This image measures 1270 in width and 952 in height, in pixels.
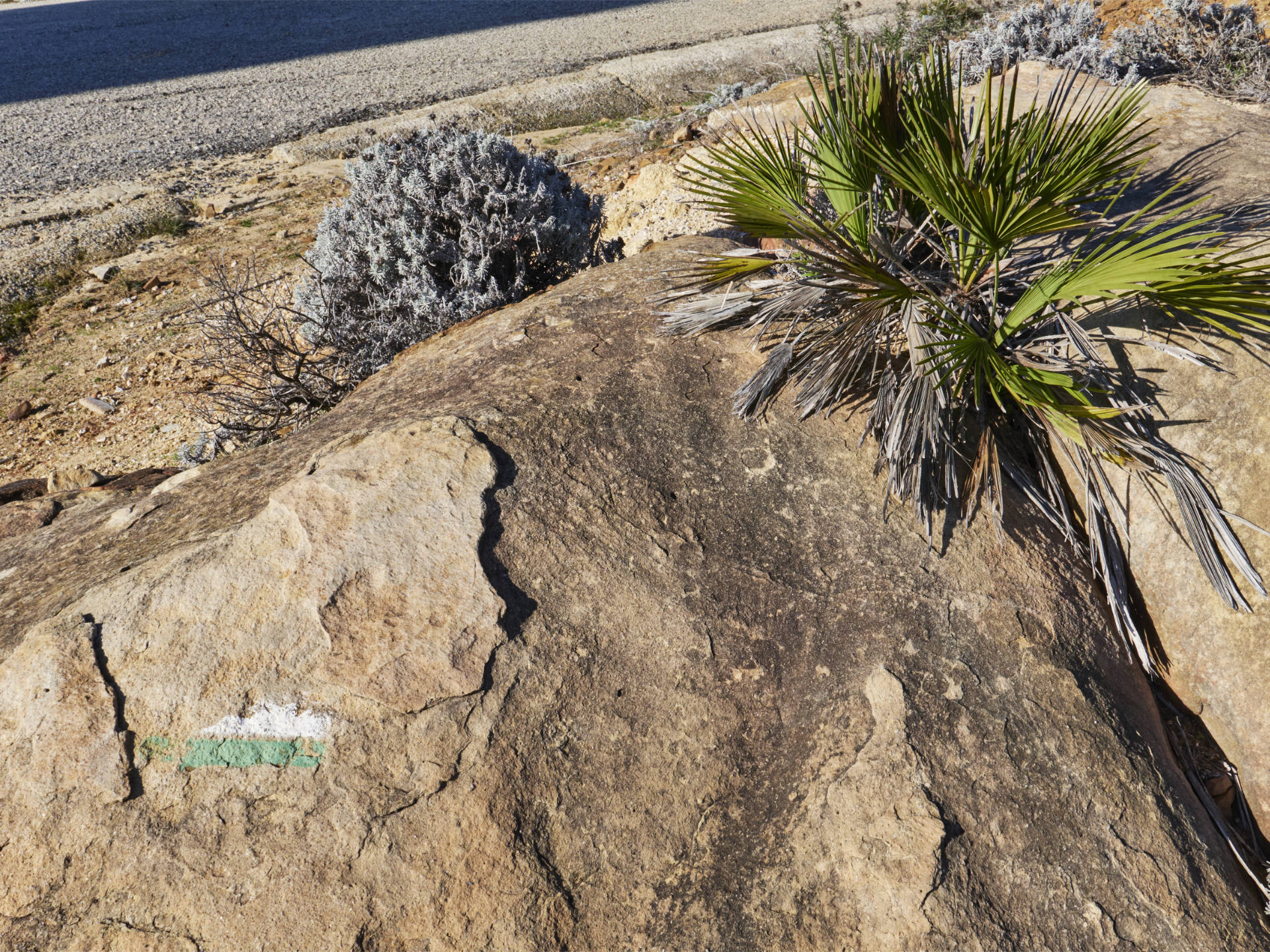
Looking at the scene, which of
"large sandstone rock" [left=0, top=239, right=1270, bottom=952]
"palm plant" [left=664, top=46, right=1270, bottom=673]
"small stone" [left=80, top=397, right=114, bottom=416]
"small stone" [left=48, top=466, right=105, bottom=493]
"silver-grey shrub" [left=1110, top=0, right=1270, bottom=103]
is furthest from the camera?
"silver-grey shrub" [left=1110, top=0, right=1270, bottom=103]

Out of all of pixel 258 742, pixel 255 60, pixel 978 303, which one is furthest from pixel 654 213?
pixel 255 60

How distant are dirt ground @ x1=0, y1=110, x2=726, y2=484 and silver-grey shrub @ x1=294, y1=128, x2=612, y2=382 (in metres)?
1.04

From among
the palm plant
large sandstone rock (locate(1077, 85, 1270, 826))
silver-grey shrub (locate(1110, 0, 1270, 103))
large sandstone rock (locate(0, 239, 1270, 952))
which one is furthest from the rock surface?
silver-grey shrub (locate(1110, 0, 1270, 103))

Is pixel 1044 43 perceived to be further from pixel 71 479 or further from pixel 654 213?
pixel 71 479

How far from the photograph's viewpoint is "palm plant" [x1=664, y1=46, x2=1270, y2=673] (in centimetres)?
247

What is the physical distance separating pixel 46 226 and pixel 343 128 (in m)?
3.41

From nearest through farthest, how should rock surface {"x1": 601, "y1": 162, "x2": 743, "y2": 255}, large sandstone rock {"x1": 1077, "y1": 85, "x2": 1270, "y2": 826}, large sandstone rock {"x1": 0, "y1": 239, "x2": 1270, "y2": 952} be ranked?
1. large sandstone rock {"x1": 0, "y1": 239, "x2": 1270, "y2": 952}
2. large sandstone rock {"x1": 1077, "y1": 85, "x2": 1270, "y2": 826}
3. rock surface {"x1": 601, "y1": 162, "x2": 743, "y2": 255}

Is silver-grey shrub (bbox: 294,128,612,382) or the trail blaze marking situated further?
silver-grey shrub (bbox: 294,128,612,382)

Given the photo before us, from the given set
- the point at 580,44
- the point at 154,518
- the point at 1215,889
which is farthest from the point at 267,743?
the point at 580,44

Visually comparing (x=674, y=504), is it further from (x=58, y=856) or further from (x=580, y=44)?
(x=580, y=44)

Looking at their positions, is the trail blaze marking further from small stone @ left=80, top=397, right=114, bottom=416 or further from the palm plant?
small stone @ left=80, top=397, right=114, bottom=416

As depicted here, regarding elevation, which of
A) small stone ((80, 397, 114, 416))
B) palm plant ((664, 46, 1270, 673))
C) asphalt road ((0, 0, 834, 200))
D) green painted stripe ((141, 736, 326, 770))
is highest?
palm plant ((664, 46, 1270, 673))

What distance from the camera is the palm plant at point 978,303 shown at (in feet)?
8.10

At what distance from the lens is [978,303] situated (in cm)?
291
